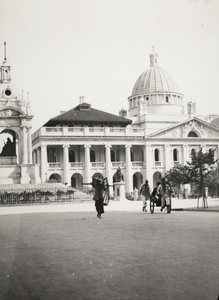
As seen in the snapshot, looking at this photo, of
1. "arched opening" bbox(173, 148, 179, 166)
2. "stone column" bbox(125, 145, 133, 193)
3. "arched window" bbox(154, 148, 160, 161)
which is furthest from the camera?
"arched opening" bbox(173, 148, 179, 166)

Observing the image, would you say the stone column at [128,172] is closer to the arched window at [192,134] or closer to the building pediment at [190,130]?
the building pediment at [190,130]

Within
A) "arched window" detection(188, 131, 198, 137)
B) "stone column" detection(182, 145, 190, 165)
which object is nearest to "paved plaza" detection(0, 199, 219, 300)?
"stone column" detection(182, 145, 190, 165)

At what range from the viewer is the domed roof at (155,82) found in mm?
87537

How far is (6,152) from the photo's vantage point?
4878 centimetres

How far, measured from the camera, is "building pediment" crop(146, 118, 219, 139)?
7412 centimetres

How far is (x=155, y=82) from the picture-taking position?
88.4 metres

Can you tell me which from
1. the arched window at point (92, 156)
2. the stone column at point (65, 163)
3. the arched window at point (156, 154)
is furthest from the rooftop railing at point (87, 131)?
the arched window at point (92, 156)

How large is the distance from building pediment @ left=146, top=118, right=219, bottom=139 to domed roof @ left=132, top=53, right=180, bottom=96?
13.4m

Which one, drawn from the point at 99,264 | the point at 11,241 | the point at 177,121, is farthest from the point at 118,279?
the point at 177,121

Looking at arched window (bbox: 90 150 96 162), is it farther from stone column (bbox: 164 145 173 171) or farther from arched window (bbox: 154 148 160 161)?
stone column (bbox: 164 145 173 171)

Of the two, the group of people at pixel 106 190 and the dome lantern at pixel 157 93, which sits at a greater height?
the dome lantern at pixel 157 93

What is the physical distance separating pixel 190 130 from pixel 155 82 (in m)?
16.0

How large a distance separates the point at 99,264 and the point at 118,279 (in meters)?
1.28

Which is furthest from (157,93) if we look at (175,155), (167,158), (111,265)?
(111,265)
